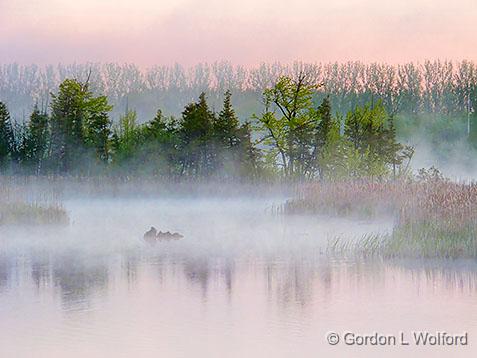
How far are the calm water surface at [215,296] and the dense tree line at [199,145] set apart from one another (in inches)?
902

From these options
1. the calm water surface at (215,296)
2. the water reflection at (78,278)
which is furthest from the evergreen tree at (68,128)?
the water reflection at (78,278)

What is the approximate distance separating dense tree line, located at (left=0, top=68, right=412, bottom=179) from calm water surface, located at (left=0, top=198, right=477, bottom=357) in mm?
22920

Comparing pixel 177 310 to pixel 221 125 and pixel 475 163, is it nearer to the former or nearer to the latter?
pixel 221 125

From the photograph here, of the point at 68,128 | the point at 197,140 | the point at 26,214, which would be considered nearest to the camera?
the point at 26,214

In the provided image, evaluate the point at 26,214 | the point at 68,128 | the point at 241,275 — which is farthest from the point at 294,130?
the point at 241,275

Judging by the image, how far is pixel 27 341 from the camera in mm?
12000

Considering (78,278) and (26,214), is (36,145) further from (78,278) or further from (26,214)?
(78,278)

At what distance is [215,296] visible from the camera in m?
15.2

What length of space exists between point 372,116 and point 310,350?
42.6 meters

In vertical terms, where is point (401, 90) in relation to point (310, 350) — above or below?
above

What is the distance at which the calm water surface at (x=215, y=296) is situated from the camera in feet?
38.6

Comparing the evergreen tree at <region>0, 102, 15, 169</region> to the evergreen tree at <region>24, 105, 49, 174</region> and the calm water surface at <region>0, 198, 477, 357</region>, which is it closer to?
the evergreen tree at <region>24, 105, 49, 174</region>

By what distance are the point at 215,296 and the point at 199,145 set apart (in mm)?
33037

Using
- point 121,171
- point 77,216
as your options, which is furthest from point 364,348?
point 121,171
